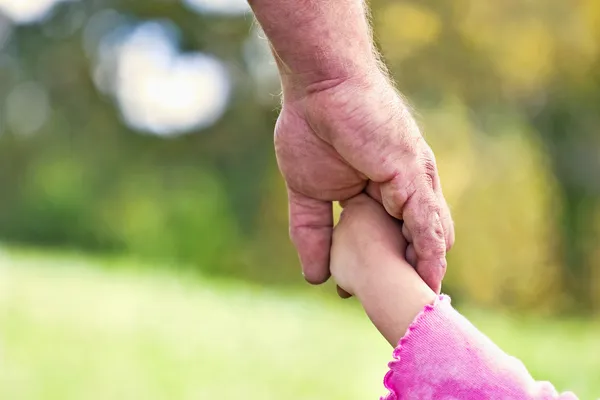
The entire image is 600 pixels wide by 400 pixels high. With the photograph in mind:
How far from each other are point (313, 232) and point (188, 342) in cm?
224

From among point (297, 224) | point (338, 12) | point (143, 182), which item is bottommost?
point (143, 182)

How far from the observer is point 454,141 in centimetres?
758

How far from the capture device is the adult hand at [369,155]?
51.1 inches

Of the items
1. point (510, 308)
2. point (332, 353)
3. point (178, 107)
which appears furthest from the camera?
point (178, 107)

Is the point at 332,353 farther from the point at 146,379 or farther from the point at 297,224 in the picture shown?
the point at 297,224

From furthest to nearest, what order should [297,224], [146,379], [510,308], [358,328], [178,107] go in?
[178,107], [510,308], [358,328], [146,379], [297,224]

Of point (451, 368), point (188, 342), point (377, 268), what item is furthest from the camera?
point (188, 342)

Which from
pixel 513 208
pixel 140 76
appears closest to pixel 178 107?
pixel 140 76

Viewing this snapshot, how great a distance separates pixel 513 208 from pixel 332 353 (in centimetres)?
410

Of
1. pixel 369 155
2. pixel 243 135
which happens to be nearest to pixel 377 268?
pixel 369 155

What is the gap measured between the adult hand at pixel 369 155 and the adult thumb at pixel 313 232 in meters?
0.03

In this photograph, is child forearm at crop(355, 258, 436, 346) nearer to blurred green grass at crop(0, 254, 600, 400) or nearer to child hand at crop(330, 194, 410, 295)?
child hand at crop(330, 194, 410, 295)

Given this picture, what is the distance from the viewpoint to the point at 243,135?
9773 millimetres

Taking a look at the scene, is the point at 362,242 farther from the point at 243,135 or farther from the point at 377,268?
the point at 243,135
